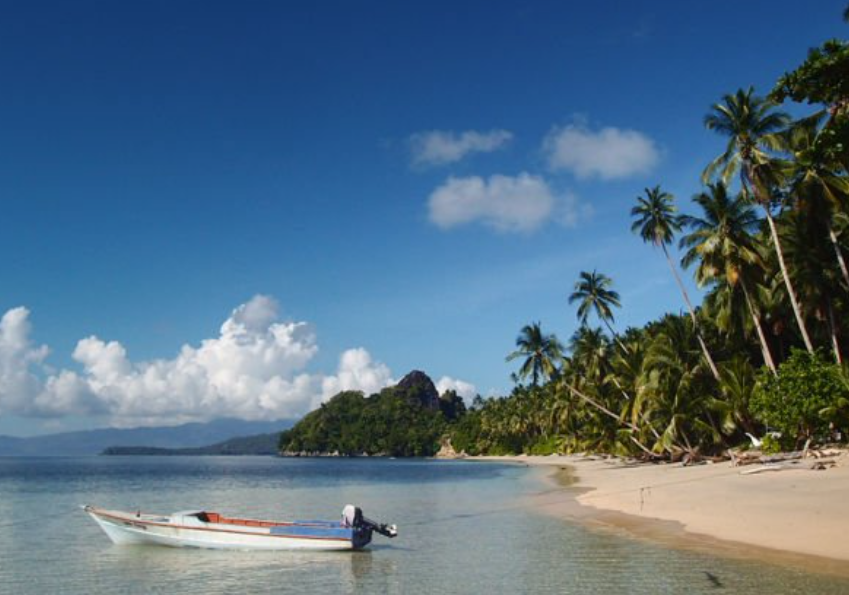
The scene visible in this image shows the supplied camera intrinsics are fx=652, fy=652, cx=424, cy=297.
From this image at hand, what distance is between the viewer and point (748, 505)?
77.4ft

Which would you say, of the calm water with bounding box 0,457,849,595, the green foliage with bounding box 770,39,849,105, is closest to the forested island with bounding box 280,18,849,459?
the green foliage with bounding box 770,39,849,105

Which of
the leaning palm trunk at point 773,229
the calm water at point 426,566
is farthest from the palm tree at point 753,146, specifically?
the calm water at point 426,566

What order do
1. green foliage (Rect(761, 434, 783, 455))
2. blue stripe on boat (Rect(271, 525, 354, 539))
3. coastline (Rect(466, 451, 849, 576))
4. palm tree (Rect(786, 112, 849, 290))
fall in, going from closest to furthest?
coastline (Rect(466, 451, 849, 576)) < blue stripe on boat (Rect(271, 525, 354, 539)) < palm tree (Rect(786, 112, 849, 290)) < green foliage (Rect(761, 434, 783, 455))

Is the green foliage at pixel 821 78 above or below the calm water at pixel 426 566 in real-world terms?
above

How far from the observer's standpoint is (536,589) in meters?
15.5

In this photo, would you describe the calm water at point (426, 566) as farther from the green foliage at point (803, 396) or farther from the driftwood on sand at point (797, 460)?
the green foliage at point (803, 396)

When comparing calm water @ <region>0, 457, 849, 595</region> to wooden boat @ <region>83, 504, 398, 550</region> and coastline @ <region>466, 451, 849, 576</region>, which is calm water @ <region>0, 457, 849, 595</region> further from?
coastline @ <region>466, 451, 849, 576</region>

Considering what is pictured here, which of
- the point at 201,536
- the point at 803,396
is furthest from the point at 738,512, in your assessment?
the point at 201,536

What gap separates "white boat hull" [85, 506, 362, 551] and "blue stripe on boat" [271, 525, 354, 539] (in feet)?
0.23

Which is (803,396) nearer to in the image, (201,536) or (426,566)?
(426,566)

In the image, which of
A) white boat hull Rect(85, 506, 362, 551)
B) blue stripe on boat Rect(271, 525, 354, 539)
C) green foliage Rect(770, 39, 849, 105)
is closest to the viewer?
green foliage Rect(770, 39, 849, 105)

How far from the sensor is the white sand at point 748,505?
18062 millimetres

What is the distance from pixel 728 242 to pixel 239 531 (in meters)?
30.9

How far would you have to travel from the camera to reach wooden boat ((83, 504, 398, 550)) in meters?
22.3
